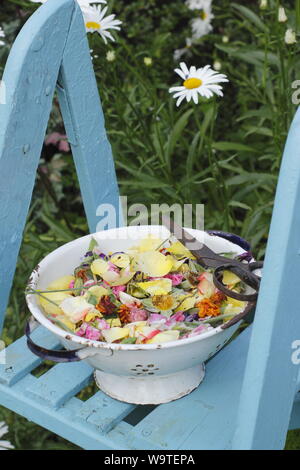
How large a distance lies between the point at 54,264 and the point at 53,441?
0.72 m

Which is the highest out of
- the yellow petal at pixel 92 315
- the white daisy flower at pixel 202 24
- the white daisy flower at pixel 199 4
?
the white daisy flower at pixel 199 4

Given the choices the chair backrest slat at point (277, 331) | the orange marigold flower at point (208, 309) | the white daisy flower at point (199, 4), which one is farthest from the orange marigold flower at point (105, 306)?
the white daisy flower at point (199, 4)

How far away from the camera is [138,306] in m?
1.02

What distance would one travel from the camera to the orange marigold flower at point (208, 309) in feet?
3.24

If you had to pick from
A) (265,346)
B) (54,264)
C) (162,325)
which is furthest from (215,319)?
(54,264)

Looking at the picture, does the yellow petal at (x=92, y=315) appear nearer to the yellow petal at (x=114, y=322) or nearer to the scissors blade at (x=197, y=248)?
the yellow petal at (x=114, y=322)

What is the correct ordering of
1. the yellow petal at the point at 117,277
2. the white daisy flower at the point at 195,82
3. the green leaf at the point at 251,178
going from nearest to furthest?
the yellow petal at the point at 117,277
the white daisy flower at the point at 195,82
the green leaf at the point at 251,178

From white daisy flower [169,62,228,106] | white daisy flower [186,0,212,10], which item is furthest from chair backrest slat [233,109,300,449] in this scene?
white daisy flower [186,0,212,10]

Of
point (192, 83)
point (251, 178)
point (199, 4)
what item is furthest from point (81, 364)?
point (199, 4)

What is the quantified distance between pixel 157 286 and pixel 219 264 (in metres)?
0.10

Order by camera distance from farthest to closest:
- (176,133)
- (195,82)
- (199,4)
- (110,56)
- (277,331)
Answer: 1. (199,4)
2. (176,133)
3. (110,56)
4. (195,82)
5. (277,331)

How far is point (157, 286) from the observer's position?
1.03 metres

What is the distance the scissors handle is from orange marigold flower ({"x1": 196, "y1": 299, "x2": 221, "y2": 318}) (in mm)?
29

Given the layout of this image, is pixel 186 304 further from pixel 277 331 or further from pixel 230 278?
pixel 277 331
